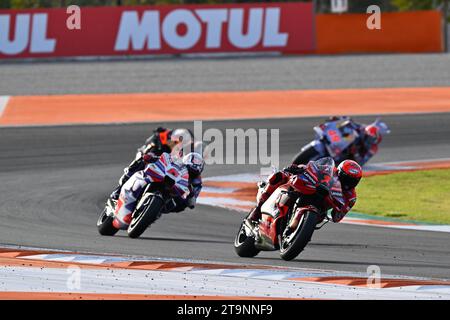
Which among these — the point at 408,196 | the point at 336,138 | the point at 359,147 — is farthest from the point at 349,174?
the point at 359,147

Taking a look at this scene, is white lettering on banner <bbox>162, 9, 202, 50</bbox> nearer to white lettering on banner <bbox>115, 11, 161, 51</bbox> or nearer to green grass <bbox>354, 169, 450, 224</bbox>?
white lettering on banner <bbox>115, 11, 161, 51</bbox>

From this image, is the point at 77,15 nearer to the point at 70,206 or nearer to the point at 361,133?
the point at 361,133

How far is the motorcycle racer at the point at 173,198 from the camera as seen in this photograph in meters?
14.3

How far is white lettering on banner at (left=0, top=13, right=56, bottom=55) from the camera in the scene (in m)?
42.9

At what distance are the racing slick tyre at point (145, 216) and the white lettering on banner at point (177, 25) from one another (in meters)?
29.9

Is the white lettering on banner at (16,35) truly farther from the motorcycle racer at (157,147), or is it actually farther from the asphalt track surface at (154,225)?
the motorcycle racer at (157,147)

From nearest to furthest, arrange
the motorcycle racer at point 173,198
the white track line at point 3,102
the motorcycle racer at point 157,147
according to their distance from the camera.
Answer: the motorcycle racer at point 173,198 < the motorcycle racer at point 157,147 < the white track line at point 3,102

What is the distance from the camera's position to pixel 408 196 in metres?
17.9

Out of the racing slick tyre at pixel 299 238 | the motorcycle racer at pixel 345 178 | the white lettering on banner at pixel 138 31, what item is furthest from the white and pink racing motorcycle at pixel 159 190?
the white lettering on banner at pixel 138 31

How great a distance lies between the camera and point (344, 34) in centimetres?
4788

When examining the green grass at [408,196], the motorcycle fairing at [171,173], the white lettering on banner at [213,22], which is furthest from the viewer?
the white lettering on banner at [213,22]

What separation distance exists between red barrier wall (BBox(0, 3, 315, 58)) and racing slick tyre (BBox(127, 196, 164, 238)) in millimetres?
29626

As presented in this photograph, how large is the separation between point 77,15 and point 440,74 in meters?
12.9
